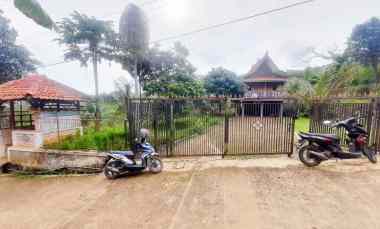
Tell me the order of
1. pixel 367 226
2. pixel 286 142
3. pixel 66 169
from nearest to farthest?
pixel 367 226
pixel 286 142
pixel 66 169

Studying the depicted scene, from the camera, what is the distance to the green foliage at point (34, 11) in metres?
5.04

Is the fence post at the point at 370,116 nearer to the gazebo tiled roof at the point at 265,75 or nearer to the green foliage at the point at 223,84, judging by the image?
the green foliage at the point at 223,84

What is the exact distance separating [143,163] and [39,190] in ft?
9.49

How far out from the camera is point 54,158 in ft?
21.1

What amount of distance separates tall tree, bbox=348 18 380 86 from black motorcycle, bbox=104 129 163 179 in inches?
743

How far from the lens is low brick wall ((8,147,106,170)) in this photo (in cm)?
592

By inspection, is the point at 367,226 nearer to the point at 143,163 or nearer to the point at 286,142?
the point at 286,142

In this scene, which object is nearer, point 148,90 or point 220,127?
point 220,127

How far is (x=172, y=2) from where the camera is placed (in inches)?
246

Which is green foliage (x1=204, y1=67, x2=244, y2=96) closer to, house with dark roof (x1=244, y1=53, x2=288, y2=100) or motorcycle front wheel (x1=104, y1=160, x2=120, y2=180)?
house with dark roof (x1=244, y1=53, x2=288, y2=100)

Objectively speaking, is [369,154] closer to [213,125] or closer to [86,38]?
[213,125]

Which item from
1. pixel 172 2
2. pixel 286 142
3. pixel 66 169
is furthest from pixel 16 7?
pixel 286 142

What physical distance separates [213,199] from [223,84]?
55.8ft

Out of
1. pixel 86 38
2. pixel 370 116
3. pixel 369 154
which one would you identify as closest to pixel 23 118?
pixel 86 38
